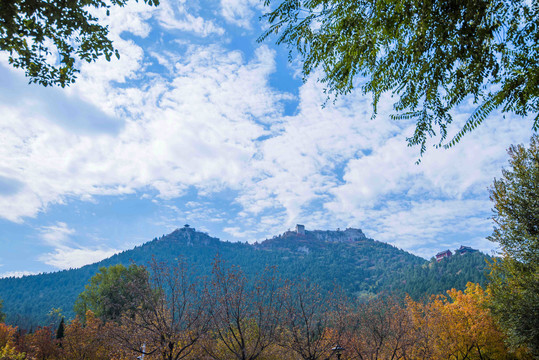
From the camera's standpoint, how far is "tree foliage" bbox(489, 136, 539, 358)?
41.1 feet

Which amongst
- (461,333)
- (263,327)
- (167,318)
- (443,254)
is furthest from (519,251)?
(443,254)

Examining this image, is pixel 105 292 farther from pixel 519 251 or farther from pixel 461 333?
pixel 519 251

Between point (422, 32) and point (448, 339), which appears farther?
point (448, 339)

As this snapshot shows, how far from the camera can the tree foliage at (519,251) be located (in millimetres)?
12539

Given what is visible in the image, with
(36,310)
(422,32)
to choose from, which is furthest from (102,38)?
(36,310)

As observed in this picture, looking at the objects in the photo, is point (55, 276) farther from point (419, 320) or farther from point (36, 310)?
point (419, 320)

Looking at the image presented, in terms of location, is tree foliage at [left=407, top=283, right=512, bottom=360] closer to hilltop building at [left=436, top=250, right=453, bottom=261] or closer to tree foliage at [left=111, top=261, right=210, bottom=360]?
tree foliage at [left=111, top=261, right=210, bottom=360]

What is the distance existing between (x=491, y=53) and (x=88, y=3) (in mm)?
5322

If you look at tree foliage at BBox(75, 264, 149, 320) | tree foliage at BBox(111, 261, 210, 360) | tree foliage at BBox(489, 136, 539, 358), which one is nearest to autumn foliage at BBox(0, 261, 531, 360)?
tree foliage at BBox(111, 261, 210, 360)

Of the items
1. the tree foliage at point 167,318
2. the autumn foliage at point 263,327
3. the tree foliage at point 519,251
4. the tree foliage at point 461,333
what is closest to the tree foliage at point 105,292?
the autumn foliage at point 263,327

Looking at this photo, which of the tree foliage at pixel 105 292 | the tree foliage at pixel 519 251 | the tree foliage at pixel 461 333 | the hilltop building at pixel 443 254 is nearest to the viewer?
the tree foliage at pixel 519 251

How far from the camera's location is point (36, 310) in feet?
479

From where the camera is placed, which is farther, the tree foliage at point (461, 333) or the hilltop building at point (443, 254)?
the hilltop building at point (443, 254)

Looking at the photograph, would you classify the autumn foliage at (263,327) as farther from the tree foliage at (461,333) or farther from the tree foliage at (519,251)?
the tree foliage at (519,251)
